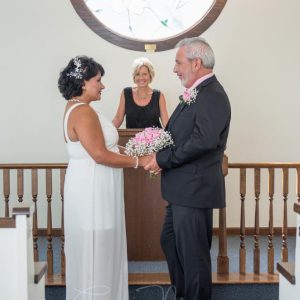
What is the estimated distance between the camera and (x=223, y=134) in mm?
3070

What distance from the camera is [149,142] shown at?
3.19 meters

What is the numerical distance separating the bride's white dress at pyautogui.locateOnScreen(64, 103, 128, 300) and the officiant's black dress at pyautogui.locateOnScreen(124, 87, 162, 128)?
1908 mm

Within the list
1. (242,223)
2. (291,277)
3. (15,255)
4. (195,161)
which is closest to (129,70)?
(242,223)

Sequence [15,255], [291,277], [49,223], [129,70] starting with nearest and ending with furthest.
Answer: [15,255] < [291,277] < [49,223] < [129,70]

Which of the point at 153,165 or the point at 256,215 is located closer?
the point at 153,165

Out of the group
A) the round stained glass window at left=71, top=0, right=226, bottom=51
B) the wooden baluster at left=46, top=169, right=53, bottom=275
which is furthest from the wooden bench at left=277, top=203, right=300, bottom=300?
the round stained glass window at left=71, top=0, right=226, bottom=51

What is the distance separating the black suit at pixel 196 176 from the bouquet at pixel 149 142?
5cm

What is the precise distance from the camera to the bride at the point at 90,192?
297cm

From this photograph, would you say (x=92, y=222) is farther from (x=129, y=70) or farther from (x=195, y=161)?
(x=129, y=70)

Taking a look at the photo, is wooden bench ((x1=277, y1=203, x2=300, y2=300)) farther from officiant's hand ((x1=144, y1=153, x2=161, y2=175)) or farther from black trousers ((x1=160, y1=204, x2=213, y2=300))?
officiant's hand ((x1=144, y1=153, x2=161, y2=175))

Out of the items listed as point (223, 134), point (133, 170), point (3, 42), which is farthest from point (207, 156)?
point (3, 42)

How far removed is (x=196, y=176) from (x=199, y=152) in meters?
0.16

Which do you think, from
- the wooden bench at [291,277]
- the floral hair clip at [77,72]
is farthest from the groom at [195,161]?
the floral hair clip at [77,72]

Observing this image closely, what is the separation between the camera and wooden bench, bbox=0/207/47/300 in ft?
7.43
